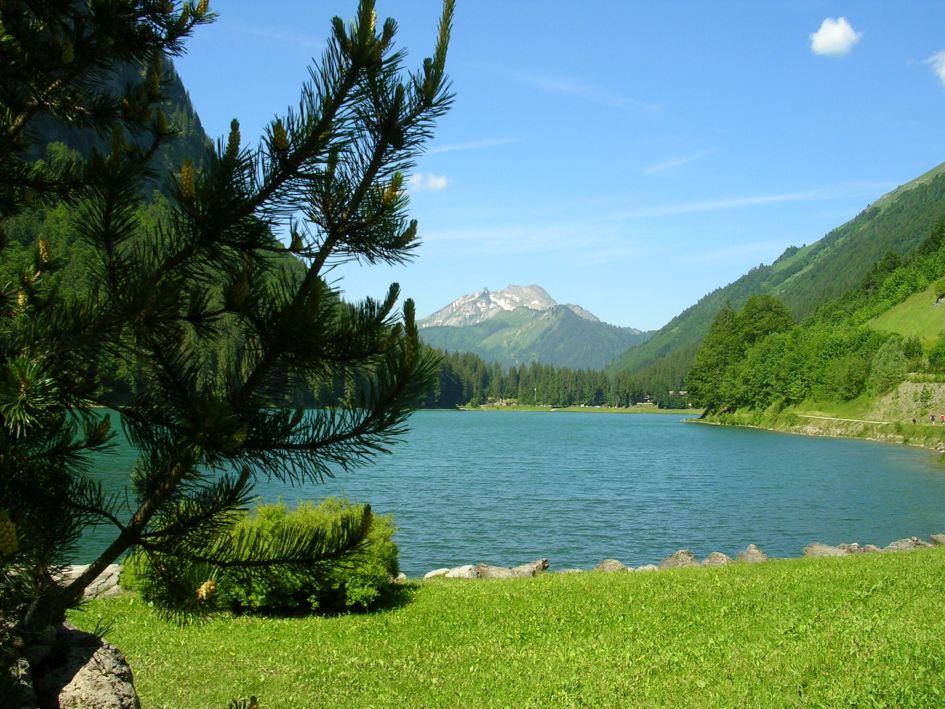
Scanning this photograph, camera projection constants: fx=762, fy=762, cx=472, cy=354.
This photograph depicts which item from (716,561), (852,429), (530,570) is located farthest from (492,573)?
(852,429)

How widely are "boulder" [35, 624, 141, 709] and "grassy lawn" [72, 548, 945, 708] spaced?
53cm

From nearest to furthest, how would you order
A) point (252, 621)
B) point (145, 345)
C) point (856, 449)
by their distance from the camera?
point (145, 345), point (252, 621), point (856, 449)

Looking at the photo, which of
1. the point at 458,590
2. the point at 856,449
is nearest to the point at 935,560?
the point at 458,590

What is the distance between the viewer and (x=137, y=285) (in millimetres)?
2857

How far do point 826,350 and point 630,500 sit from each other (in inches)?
3079

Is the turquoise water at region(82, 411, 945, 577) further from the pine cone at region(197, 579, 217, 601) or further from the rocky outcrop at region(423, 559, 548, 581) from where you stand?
the pine cone at region(197, 579, 217, 601)

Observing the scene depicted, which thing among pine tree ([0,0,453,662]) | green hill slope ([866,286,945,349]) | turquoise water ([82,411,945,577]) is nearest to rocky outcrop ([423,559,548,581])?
turquoise water ([82,411,945,577])

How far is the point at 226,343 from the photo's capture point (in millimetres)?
3189

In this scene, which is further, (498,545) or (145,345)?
(498,545)

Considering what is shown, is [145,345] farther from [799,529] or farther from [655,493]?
[655,493]

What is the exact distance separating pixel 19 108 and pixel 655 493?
37.5 meters

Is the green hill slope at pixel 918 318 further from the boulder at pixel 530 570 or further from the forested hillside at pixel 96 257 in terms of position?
the forested hillside at pixel 96 257

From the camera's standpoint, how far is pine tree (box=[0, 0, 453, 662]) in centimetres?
294

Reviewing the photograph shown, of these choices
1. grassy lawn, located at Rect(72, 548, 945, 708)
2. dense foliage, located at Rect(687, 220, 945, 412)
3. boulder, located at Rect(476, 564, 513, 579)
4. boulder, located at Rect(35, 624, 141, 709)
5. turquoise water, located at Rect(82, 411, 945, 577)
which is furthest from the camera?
dense foliage, located at Rect(687, 220, 945, 412)
